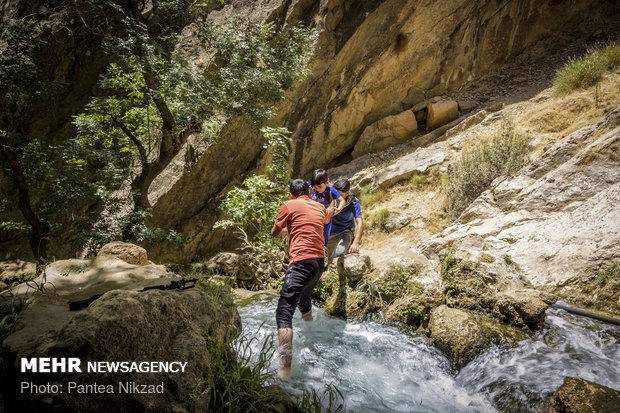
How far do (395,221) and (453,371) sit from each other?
409 cm

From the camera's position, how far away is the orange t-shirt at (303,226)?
3.13m

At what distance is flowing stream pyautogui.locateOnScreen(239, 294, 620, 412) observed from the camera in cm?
238

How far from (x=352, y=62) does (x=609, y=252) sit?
30.1 ft

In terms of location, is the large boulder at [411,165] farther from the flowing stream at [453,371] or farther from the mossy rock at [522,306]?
the flowing stream at [453,371]

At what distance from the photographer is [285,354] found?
2695mm

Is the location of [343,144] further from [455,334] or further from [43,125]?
[43,125]

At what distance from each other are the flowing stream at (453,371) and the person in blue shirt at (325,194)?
175 cm

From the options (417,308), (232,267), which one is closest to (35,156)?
(232,267)

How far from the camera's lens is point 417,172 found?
24.8 ft

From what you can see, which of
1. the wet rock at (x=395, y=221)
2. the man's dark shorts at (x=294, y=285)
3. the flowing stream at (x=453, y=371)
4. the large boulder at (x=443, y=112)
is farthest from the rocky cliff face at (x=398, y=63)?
the flowing stream at (x=453, y=371)

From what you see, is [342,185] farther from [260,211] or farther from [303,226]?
[260,211]

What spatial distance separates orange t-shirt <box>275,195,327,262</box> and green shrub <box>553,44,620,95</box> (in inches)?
308

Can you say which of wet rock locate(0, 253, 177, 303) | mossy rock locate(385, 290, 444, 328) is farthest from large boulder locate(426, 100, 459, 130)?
wet rock locate(0, 253, 177, 303)

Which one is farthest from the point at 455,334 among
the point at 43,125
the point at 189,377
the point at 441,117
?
the point at 43,125
